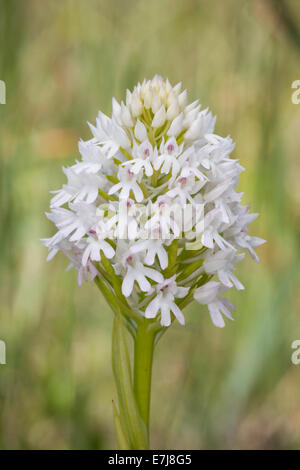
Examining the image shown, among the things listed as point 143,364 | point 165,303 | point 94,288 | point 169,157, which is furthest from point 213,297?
point 94,288

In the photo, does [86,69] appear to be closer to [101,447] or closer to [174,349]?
[174,349]

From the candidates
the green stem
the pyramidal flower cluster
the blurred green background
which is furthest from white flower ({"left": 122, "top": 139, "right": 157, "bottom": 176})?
the blurred green background

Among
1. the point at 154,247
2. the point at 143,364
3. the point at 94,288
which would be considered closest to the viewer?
the point at 154,247

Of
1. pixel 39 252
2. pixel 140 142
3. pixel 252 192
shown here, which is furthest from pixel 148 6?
pixel 140 142

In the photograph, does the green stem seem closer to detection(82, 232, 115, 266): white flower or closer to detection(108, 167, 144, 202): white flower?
detection(82, 232, 115, 266): white flower

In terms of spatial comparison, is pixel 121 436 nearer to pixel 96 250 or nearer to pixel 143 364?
pixel 143 364

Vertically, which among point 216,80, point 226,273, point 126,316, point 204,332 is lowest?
point 204,332

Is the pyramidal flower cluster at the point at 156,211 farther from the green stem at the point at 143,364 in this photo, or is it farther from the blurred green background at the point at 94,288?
the blurred green background at the point at 94,288
